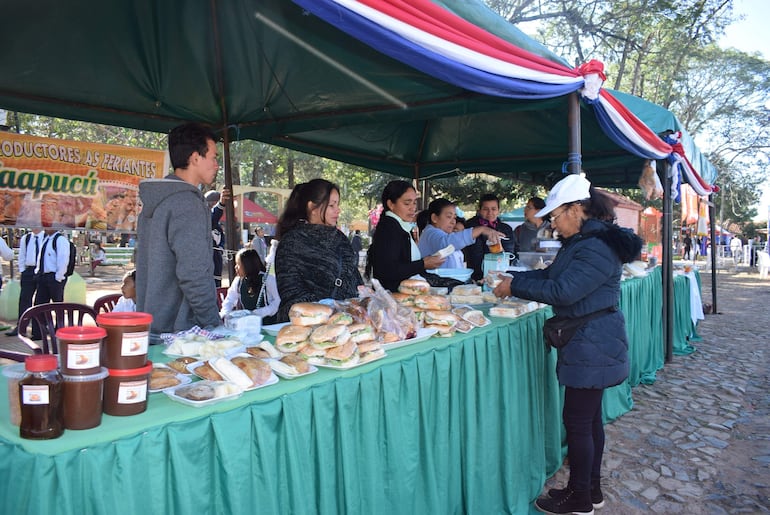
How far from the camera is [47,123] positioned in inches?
731

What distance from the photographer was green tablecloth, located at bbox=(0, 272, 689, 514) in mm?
1114

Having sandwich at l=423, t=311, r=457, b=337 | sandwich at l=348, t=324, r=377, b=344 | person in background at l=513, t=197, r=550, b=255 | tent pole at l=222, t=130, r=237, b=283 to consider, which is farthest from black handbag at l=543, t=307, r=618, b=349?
tent pole at l=222, t=130, r=237, b=283

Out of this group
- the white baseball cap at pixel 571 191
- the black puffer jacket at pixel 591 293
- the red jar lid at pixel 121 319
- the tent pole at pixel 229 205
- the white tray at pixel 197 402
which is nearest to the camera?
the red jar lid at pixel 121 319

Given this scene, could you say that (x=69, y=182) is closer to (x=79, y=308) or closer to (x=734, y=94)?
(x=79, y=308)

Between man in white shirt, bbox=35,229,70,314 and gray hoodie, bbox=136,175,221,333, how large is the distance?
19.1 ft

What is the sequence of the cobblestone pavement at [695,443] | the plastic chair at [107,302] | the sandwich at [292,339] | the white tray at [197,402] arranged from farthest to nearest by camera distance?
the plastic chair at [107,302] < the cobblestone pavement at [695,443] < the sandwich at [292,339] < the white tray at [197,402]

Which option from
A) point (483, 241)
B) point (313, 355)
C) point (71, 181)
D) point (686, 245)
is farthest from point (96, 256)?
point (686, 245)

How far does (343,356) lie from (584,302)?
1.31 metres

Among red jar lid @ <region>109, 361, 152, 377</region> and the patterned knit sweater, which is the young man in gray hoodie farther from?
red jar lid @ <region>109, 361, 152, 377</region>

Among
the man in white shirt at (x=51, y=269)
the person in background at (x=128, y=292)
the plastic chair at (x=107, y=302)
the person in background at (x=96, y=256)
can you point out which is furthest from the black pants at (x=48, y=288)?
the person in background at (x=96, y=256)

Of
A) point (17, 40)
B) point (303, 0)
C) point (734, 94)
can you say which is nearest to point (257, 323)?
point (303, 0)

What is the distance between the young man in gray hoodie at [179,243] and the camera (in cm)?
217

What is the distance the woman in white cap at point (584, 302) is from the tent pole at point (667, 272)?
13.3ft

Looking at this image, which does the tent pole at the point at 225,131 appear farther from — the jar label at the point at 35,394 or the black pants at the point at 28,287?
the black pants at the point at 28,287
